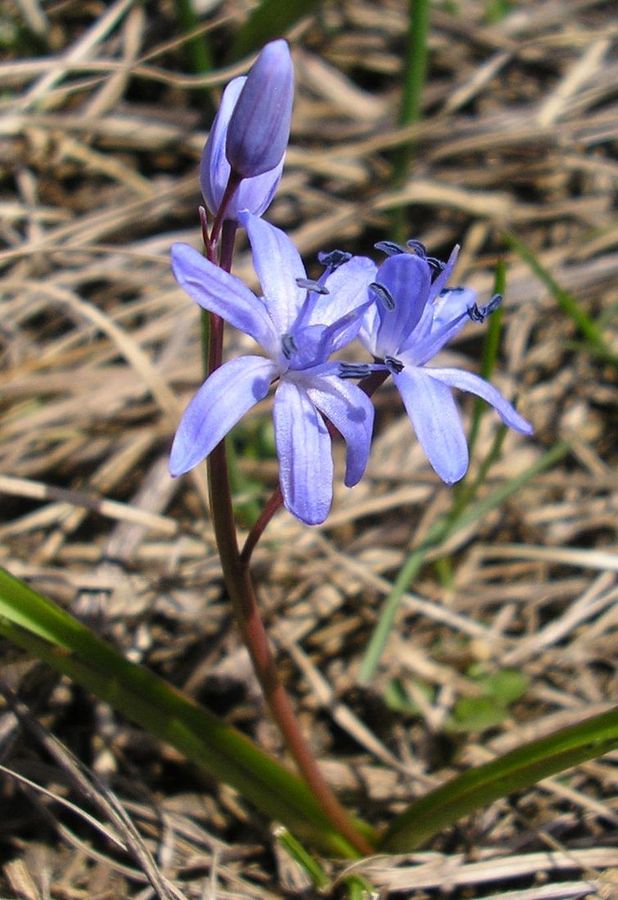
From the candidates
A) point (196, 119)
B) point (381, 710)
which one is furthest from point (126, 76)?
point (381, 710)

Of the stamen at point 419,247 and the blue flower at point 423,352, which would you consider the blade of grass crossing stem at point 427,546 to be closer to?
the blue flower at point 423,352

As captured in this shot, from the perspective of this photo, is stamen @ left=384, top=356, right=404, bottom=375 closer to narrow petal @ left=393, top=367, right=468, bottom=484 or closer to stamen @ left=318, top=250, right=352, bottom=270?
narrow petal @ left=393, top=367, right=468, bottom=484

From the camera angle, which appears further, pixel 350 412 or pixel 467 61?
pixel 467 61

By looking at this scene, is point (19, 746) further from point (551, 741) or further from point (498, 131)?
point (498, 131)

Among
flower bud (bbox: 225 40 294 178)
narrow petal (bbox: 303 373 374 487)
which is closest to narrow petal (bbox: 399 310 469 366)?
narrow petal (bbox: 303 373 374 487)

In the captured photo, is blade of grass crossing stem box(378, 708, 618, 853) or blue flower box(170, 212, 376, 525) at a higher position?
blue flower box(170, 212, 376, 525)

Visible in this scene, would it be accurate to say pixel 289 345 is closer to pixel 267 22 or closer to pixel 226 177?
pixel 226 177
